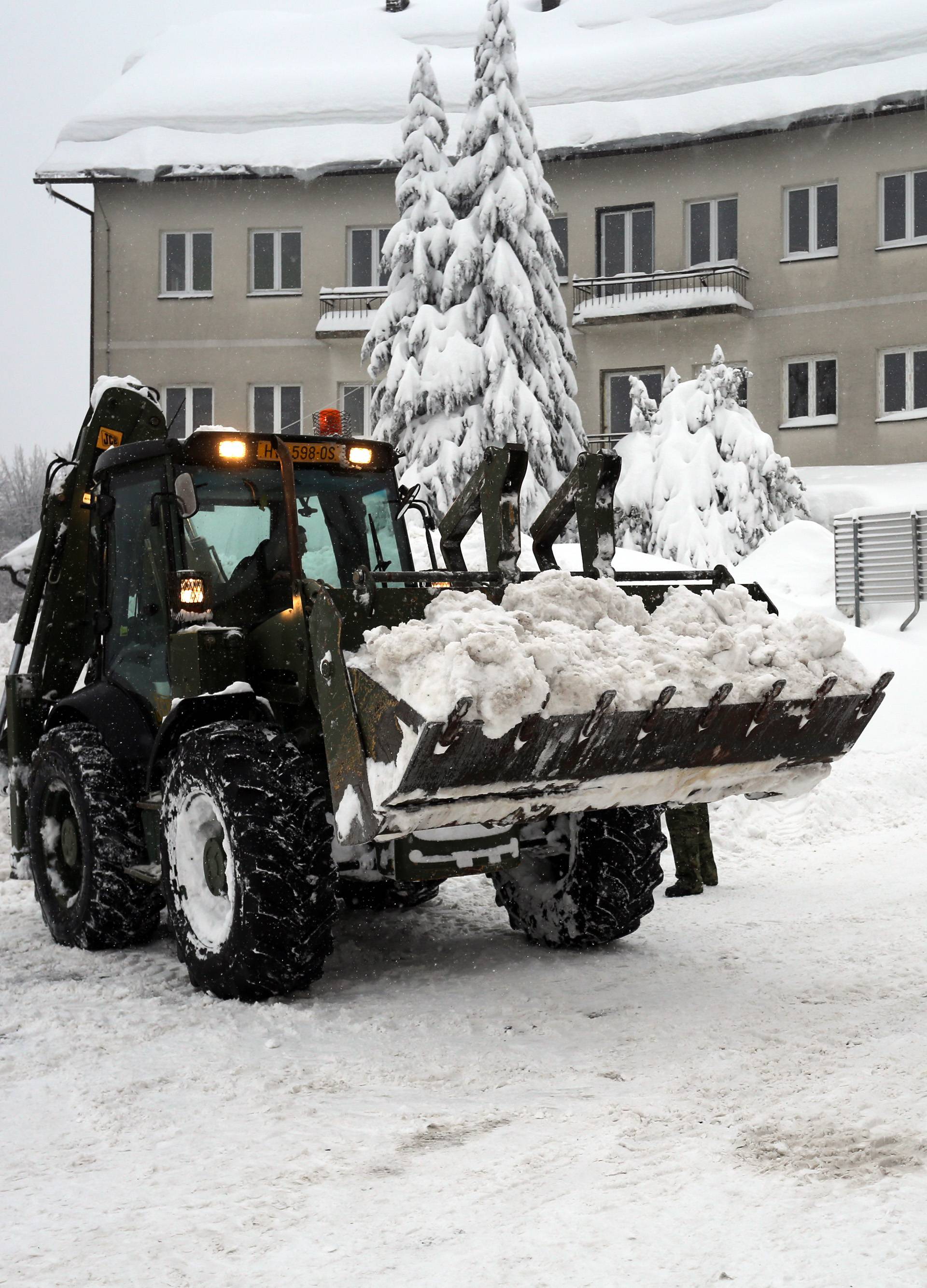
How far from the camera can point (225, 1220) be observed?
359 cm

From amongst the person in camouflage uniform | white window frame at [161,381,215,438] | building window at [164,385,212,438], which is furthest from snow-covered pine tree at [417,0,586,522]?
the person in camouflage uniform

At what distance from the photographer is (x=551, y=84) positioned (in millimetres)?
28547

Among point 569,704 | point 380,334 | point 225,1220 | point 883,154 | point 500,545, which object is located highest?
point 883,154

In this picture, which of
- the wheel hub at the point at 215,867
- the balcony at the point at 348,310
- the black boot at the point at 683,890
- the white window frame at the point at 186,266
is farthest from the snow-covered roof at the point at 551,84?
the wheel hub at the point at 215,867

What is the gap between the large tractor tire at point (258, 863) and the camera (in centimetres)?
555

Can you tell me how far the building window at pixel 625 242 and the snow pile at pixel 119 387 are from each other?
21885mm

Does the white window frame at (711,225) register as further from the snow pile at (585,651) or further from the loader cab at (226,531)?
the snow pile at (585,651)

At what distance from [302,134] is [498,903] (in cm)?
2452

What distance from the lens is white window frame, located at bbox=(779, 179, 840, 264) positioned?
89.4 ft

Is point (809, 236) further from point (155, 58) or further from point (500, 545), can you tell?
point (500, 545)

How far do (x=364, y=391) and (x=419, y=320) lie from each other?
746cm

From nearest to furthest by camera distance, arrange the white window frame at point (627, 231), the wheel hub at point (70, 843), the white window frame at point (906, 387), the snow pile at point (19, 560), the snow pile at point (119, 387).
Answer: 1. the wheel hub at point (70, 843)
2. the snow pile at point (119, 387)
3. the snow pile at point (19, 560)
4. the white window frame at point (906, 387)
5. the white window frame at point (627, 231)

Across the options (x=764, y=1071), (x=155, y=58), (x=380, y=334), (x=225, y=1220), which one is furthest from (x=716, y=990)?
(x=155, y=58)

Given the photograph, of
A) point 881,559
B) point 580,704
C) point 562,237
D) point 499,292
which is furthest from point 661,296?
point 580,704
